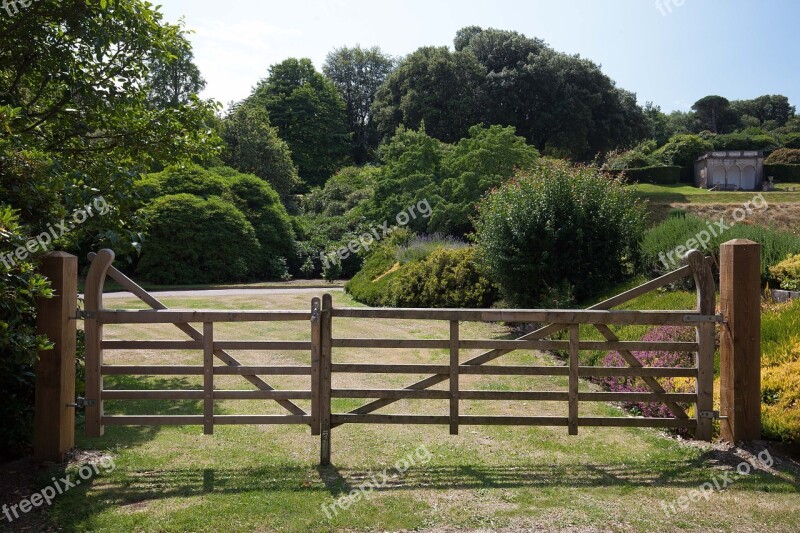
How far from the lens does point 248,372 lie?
20.2 ft

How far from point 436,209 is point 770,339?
60.6ft

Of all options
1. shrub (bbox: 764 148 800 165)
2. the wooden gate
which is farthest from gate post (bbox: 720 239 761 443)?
shrub (bbox: 764 148 800 165)

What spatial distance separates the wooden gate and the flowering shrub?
5.21 ft

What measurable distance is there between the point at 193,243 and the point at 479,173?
13915mm

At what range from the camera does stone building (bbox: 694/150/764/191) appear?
50.4 metres

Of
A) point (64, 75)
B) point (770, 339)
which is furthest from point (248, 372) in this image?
point (770, 339)

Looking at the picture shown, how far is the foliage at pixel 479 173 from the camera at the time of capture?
83.8 ft

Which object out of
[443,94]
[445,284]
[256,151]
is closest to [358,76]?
[443,94]

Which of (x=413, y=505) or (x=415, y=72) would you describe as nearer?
(x=413, y=505)

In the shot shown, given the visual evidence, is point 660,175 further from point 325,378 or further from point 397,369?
point 325,378

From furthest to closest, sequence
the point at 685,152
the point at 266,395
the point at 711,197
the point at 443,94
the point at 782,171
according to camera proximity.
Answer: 1. the point at 685,152
2. the point at 782,171
3. the point at 443,94
4. the point at 711,197
5. the point at 266,395

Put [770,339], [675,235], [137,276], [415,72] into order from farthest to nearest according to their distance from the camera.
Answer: [415,72] → [137,276] → [675,235] → [770,339]

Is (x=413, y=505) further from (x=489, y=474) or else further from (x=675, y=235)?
(x=675, y=235)

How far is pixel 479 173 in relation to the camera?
2617 centimetres
